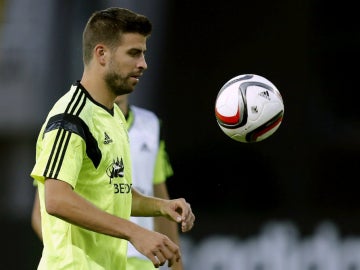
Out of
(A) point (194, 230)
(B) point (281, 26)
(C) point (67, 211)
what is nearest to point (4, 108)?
(A) point (194, 230)

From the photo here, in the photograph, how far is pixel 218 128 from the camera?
6.43 m

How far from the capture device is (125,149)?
159 inches

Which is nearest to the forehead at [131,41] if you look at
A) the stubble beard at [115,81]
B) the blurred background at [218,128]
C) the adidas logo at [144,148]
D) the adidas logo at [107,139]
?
the stubble beard at [115,81]

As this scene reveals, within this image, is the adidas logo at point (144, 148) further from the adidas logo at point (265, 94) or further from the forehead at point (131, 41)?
the forehead at point (131, 41)

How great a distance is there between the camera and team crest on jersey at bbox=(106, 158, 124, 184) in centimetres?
385

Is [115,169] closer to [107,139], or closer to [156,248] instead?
[107,139]

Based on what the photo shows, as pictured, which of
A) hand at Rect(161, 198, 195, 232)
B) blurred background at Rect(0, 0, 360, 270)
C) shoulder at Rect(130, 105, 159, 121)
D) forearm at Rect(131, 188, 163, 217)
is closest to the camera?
hand at Rect(161, 198, 195, 232)

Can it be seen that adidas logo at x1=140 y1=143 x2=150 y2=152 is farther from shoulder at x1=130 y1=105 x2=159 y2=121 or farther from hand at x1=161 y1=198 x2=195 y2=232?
hand at x1=161 y1=198 x2=195 y2=232

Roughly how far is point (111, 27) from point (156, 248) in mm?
1025

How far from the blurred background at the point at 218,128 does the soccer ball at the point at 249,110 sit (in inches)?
73.0

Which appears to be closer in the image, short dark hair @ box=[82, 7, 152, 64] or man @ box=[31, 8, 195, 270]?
man @ box=[31, 8, 195, 270]

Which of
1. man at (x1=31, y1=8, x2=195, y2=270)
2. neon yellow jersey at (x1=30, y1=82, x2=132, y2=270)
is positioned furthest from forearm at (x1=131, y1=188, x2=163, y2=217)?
neon yellow jersey at (x1=30, y1=82, x2=132, y2=270)

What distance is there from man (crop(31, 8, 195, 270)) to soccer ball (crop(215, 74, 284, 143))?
0.52 m

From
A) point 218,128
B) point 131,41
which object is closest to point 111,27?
point 131,41
